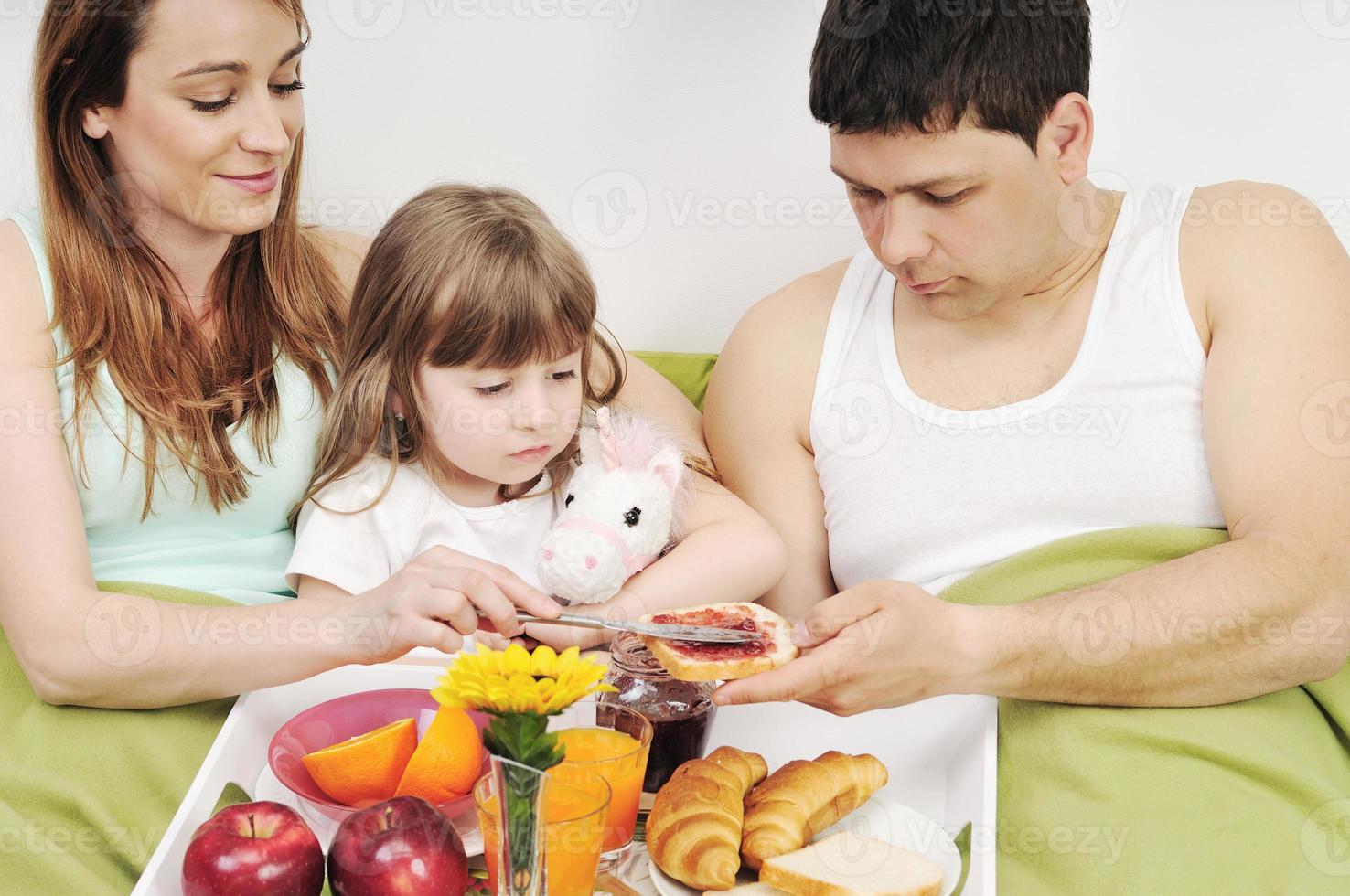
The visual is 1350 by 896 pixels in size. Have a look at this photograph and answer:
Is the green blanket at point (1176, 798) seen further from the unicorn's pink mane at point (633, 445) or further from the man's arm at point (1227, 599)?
the unicorn's pink mane at point (633, 445)

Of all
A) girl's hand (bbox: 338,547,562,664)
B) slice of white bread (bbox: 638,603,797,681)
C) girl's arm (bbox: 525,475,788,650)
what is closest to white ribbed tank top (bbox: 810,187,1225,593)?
girl's arm (bbox: 525,475,788,650)

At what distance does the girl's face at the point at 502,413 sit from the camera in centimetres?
165

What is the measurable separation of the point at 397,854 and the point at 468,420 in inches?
28.0

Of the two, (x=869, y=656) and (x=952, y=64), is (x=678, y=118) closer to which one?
(x=952, y=64)

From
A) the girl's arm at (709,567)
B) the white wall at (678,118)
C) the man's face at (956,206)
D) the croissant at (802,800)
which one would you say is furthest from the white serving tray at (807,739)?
the white wall at (678,118)

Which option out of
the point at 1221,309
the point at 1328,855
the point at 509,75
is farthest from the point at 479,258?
the point at 1328,855

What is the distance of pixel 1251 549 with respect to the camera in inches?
59.7

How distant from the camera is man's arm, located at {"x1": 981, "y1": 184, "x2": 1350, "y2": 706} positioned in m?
1.47

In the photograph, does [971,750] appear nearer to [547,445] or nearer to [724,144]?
[547,445]

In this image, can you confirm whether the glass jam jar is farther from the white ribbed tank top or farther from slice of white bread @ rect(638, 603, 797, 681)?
the white ribbed tank top

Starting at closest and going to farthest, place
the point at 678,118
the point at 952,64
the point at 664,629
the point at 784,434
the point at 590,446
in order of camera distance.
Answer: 1. the point at 664,629
2. the point at 952,64
3. the point at 590,446
4. the point at 784,434
5. the point at 678,118

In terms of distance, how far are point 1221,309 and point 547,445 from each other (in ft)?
2.92

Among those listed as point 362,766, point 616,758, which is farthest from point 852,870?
point 362,766

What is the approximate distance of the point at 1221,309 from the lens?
1.67 metres
